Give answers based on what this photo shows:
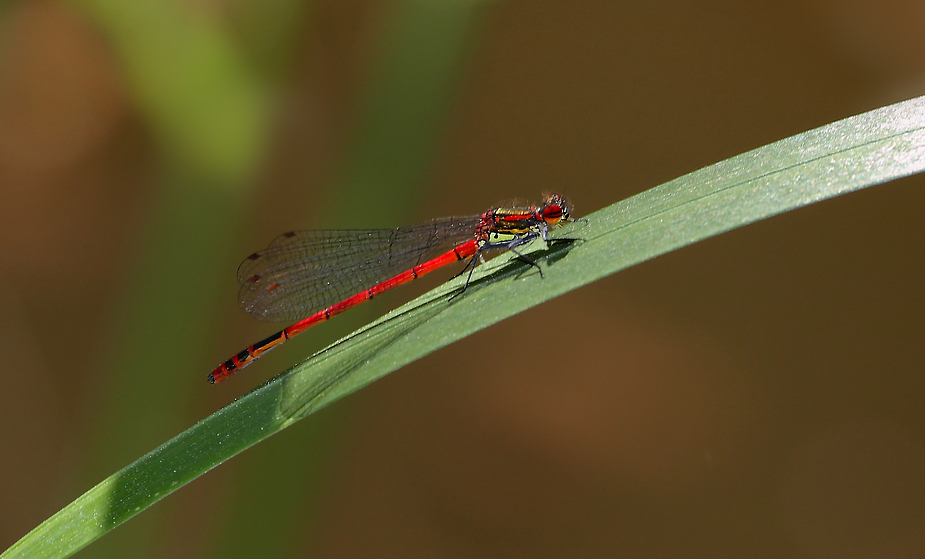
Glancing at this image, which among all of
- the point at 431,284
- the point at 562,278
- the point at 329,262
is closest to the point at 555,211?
the point at 562,278

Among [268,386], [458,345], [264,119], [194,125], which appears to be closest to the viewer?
[268,386]

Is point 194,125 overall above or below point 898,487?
below

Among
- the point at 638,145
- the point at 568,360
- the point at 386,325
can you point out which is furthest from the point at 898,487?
the point at 386,325

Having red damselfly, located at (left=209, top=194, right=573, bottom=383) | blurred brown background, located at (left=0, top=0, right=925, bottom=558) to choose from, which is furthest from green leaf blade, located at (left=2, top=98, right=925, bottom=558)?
blurred brown background, located at (left=0, top=0, right=925, bottom=558)

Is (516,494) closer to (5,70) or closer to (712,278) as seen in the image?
(712,278)

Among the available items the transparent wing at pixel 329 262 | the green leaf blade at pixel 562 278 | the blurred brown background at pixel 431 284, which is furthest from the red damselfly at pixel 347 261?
the green leaf blade at pixel 562 278

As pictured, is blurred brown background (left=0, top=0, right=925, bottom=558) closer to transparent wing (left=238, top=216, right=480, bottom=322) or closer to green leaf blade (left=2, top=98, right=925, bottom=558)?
transparent wing (left=238, top=216, right=480, bottom=322)

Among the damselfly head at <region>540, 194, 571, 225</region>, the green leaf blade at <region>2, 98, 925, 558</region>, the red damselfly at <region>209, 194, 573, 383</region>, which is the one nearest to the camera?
the green leaf blade at <region>2, 98, 925, 558</region>
